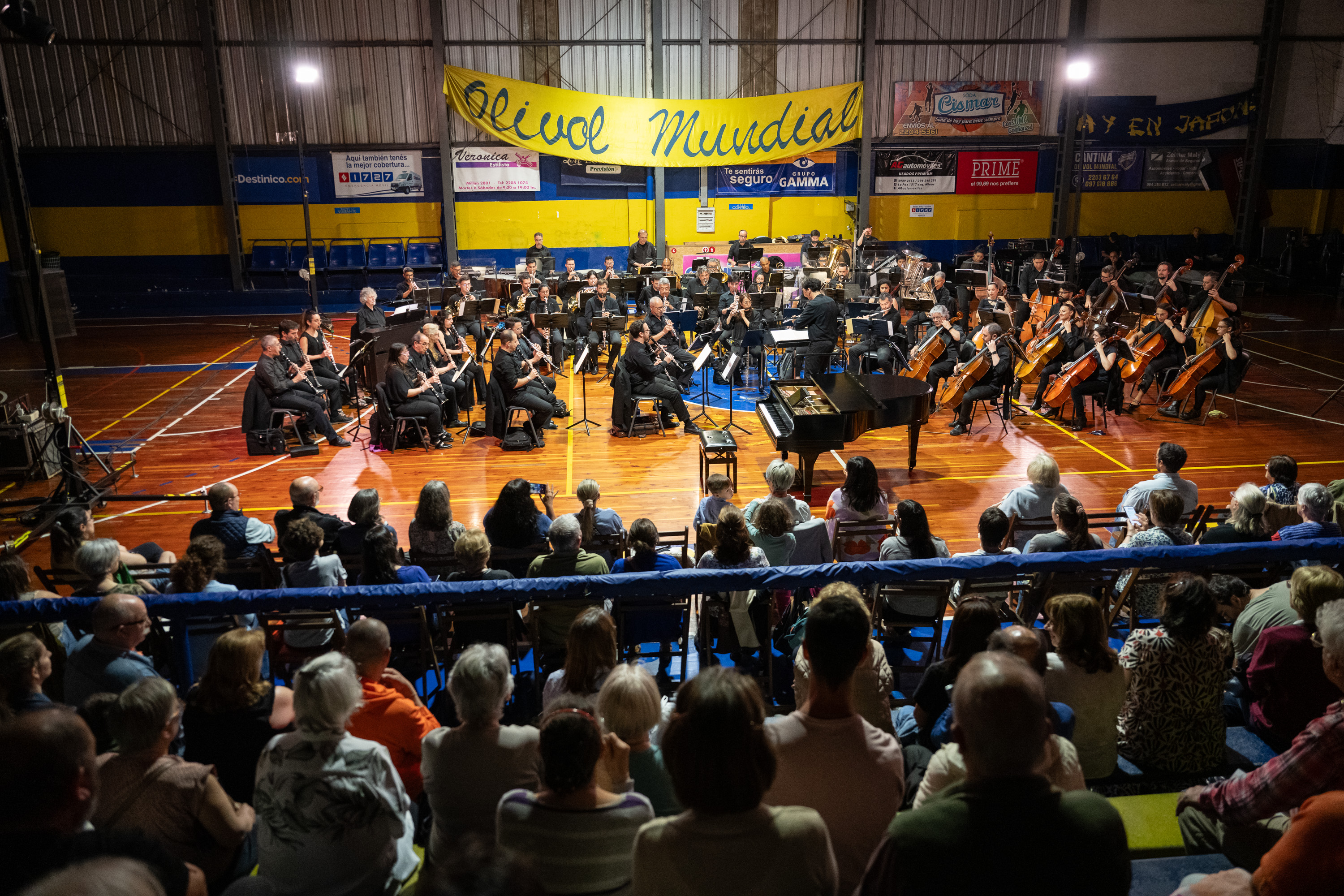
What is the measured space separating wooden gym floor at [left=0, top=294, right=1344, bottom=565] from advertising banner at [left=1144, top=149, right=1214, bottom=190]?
1005 cm

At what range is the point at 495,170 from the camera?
71.6 feet

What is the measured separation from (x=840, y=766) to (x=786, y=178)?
2141cm

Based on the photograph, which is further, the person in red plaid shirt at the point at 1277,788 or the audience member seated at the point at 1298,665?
the audience member seated at the point at 1298,665

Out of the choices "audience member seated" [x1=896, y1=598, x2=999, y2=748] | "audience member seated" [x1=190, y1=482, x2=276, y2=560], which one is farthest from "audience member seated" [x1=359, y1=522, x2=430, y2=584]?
"audience member seated" [x1=896, y1=598, x2=999, y2=748]

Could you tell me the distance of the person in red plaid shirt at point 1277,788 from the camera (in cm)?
277

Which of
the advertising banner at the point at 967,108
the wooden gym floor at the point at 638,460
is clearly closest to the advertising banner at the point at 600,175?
the advertising banner at the point at 967,108

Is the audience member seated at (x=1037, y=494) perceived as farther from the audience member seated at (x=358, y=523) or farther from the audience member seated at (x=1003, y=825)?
the audience member seated at (x=1003, y=825)

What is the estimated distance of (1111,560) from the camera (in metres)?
4.11

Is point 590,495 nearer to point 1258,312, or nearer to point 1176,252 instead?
point 1258,312

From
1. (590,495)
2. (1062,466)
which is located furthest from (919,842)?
(1062,466)

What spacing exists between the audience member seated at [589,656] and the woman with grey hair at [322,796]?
802 millimetres

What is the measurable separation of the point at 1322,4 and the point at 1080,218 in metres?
6.99

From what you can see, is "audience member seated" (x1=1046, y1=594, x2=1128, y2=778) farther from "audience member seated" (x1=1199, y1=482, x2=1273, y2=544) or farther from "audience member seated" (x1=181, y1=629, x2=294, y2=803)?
"audience member seated" (x1=181, y1=629, x2=294, y2=803)

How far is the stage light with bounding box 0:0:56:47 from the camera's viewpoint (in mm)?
10680
